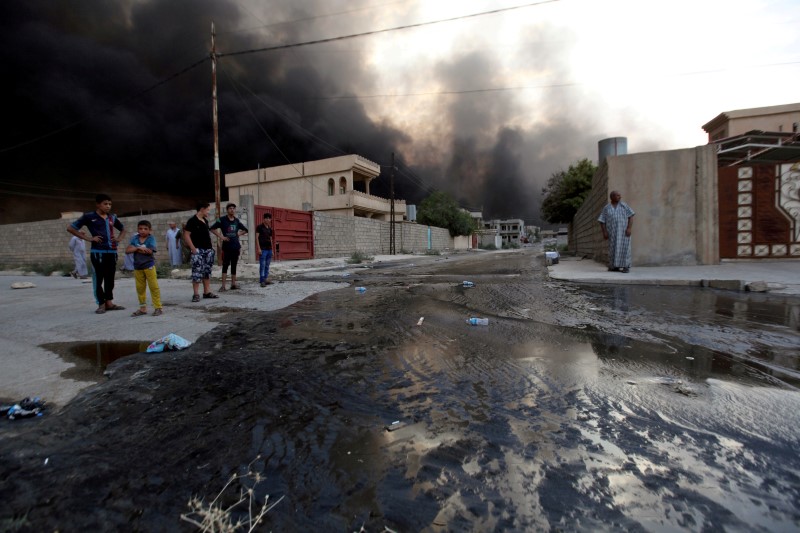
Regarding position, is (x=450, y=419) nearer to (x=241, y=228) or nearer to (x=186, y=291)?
(x=241, y=228)

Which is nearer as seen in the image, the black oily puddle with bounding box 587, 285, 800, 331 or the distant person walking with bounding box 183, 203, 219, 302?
the black oily puddle with bounding box 587, 285, 800, 331

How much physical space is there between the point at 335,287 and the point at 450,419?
610 cm

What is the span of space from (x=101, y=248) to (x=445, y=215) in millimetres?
42419

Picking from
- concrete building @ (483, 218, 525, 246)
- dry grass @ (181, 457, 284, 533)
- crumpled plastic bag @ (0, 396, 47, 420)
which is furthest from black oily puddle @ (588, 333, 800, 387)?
concrete building @ (483, 218, 525, 246)

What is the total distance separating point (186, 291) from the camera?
7.30m

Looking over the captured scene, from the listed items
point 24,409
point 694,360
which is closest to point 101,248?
point 24,409

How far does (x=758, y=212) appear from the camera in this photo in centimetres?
848

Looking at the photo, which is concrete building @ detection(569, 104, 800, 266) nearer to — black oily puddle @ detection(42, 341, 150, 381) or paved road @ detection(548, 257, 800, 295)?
paved road @ detection(548, 257, 800, 295)

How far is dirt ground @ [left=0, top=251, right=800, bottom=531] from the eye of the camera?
1206 mm

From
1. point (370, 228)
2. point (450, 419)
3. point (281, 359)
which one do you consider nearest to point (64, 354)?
point (281, 359)

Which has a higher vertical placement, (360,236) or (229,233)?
(360,236)

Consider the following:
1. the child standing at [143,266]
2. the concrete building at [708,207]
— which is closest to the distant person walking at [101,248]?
the child standing at [143,266]

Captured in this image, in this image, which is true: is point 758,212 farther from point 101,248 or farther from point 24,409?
point 101,248

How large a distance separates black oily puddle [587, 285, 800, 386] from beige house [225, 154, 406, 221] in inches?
1141
